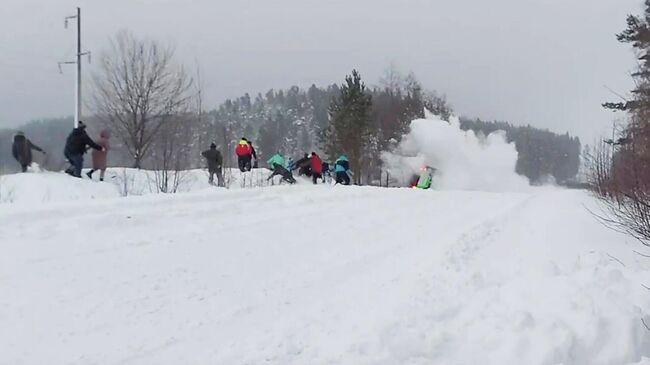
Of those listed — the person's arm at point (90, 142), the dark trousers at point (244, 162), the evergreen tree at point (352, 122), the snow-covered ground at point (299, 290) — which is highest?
the evergreen tree at point (352, 122)

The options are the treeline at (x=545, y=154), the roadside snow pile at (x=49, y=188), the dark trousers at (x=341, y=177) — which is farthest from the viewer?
the treeline at (x=545, y=154)

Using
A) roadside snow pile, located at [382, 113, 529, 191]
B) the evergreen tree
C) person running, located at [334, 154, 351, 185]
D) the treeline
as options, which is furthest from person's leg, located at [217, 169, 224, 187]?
the treeline

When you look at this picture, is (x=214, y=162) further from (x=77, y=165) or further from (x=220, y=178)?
(x=77, y=165)

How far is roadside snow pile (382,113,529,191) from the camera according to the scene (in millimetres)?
42500

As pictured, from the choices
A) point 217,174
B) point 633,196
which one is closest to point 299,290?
point 633,196

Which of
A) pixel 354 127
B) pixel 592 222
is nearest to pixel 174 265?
pixel 592 222

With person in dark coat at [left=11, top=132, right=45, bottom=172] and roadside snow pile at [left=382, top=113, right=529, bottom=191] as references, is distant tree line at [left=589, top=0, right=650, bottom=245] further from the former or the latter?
roadside snow pile at [left=382, top=113, right=529, bottom=191]

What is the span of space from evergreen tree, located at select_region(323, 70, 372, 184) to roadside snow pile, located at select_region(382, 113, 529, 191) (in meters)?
4.64

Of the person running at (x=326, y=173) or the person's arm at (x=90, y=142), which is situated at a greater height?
the person's arm at (x=90, y=142)

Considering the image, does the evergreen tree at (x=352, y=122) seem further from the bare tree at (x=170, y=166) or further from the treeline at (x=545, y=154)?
the treeline at (x=545, y=154)

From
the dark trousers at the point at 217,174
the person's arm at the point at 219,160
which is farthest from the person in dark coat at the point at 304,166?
the dark trousers at the point at 217,174

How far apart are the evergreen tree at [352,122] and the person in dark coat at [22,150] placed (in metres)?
24.8

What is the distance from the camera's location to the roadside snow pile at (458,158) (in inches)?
1673

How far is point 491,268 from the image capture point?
8.09 metres
